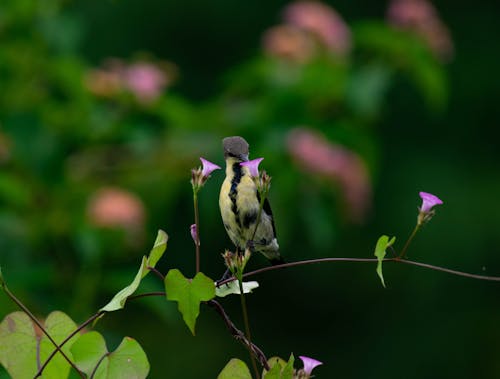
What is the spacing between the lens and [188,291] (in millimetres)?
1244

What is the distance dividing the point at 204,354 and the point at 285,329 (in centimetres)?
83

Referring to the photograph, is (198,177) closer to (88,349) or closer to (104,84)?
(88,349)

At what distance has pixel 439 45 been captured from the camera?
11.3 ft

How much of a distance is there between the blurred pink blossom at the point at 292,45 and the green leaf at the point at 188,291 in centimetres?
212

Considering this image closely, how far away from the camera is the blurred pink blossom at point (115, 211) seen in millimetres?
2738

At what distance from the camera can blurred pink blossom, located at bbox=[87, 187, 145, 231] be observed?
2738mm

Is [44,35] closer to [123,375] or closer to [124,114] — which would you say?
[124,114]

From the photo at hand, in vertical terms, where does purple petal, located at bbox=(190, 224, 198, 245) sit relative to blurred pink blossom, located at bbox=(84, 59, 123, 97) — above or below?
above

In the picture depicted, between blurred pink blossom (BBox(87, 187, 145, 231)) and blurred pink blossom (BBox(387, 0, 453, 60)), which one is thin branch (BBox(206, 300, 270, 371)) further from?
blurred pink blossom (BBox(387, 0, 453, 60))

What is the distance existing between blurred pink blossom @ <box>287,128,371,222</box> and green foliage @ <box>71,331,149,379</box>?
171 cm

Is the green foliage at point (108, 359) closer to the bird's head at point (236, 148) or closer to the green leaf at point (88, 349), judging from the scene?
the green leaf at point (88, 349)

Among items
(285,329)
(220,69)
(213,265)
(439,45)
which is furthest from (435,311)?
(439,45)

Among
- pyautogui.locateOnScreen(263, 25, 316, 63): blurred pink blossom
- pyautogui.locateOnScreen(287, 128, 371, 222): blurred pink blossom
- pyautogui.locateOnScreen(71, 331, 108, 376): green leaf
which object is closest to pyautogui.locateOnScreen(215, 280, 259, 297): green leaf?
pyautogui.locateOnScreen(71, 331, 108, 376): green leaf

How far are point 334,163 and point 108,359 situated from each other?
1.84 meters
